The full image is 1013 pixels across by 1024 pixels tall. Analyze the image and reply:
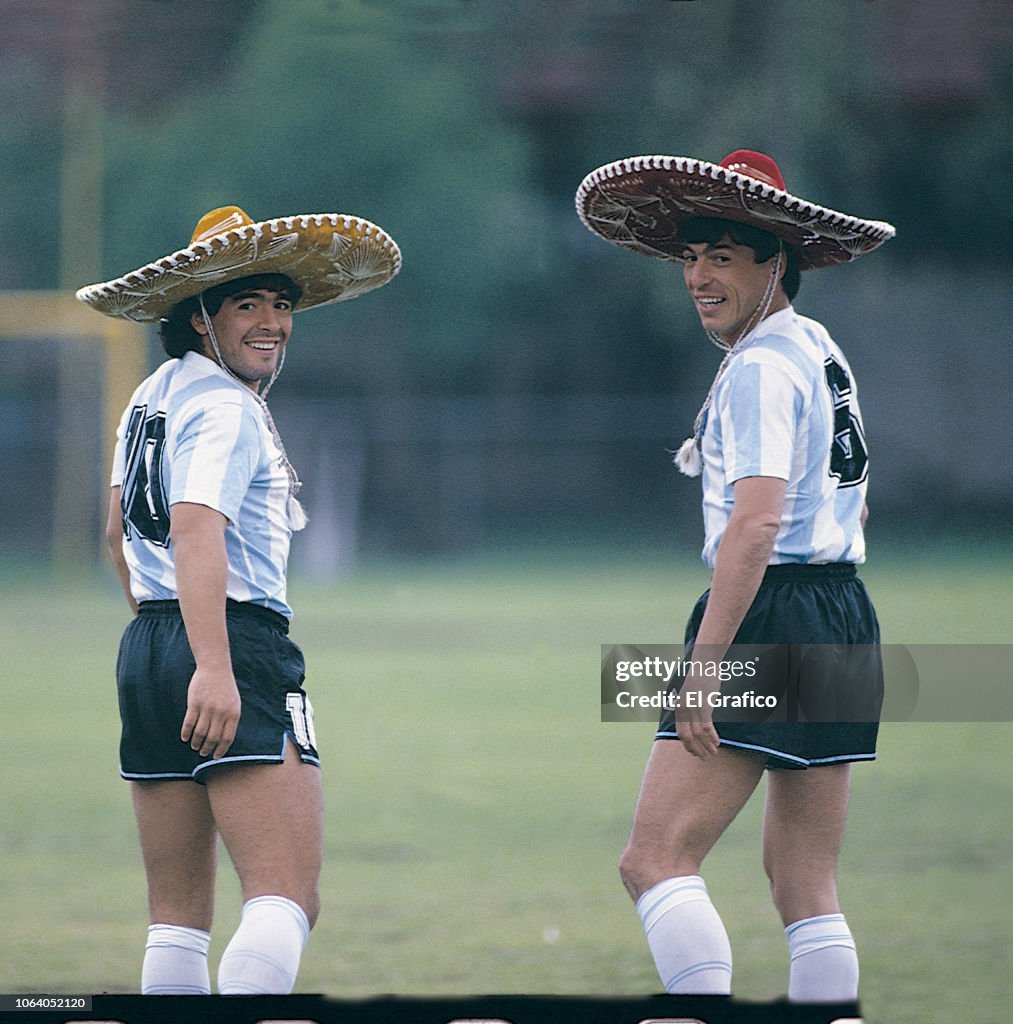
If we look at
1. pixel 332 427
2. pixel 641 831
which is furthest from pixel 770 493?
pixel 332 427

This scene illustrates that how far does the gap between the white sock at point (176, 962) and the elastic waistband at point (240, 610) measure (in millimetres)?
487

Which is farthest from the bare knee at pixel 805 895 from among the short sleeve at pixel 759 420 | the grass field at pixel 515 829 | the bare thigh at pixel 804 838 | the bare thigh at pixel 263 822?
the bare thigh at pixel 263 822

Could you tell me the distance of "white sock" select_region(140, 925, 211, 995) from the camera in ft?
8.48

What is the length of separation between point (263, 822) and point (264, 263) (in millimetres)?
842

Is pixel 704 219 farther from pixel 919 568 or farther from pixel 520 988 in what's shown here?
pixel 520 988

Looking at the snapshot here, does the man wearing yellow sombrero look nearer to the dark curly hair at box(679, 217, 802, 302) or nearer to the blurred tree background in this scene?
the blurred tree background

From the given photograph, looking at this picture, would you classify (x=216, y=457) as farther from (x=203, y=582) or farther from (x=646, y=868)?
(x=646, y=868)

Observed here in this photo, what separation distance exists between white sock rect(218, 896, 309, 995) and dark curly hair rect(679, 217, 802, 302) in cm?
122

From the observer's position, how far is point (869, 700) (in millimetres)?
2654

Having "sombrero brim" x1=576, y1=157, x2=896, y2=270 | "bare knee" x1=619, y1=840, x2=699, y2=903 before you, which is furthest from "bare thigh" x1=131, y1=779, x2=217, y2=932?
"sombrero brim" x1=576, y1=157, x2=896, y2=270

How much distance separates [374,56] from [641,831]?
132 centimetres

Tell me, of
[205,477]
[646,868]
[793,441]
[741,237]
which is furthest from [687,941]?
[741,237]

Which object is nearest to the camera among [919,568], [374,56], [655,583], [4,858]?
[374,56]

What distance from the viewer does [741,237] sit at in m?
2.77
